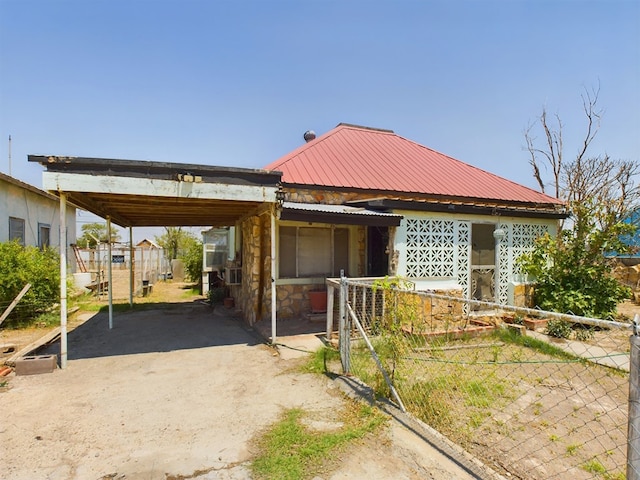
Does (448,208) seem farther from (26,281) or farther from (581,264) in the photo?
(26,281)

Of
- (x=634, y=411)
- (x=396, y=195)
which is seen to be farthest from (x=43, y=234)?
(x=634, y=411)

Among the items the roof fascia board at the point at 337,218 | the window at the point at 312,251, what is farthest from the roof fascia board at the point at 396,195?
the window at the point at 312,251

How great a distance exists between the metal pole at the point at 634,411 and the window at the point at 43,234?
16.4 metres

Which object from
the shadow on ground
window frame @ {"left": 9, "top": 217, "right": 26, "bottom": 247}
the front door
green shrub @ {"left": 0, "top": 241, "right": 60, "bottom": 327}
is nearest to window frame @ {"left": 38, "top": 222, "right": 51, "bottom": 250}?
window frame @ {"left": 9, "top": 217, "right": 26, "bottom": 247}

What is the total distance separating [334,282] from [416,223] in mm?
3311

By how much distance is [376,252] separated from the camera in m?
9.76

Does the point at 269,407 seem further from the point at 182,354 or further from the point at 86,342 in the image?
the point at 86,342

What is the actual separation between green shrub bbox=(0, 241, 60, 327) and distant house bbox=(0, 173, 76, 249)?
5.60 ft

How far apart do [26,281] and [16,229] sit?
14.4ft

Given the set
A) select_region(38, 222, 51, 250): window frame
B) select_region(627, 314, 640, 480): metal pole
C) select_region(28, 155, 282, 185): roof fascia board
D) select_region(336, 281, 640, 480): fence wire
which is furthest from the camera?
select_region(38, 222, 51, 250): window frame

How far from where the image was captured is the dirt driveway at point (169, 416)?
2.89 m

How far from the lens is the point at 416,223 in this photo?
789cm

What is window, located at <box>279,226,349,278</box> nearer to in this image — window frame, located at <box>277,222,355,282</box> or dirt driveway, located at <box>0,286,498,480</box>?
window frame, located at <box>277,222,355,282</box>

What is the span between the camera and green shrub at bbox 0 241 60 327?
8.38 metres
